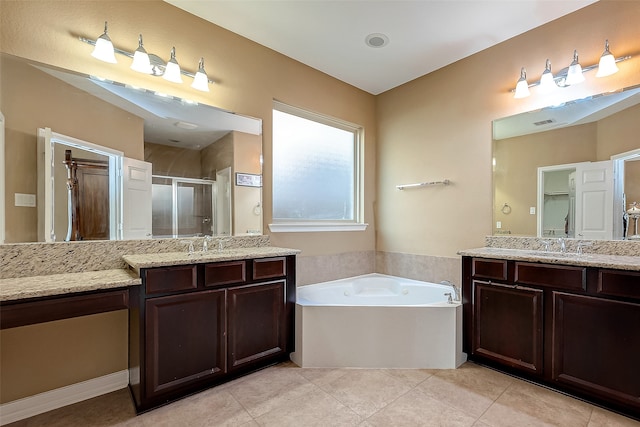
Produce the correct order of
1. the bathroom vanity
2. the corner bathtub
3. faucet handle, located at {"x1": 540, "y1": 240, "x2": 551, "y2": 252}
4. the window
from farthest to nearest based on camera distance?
1. the window
2. faucet handle, located at {"x1": 540, "y1": 240, "x2": 551, "y2": 252}
3. the corner bathtub
4. the bathroom vanity

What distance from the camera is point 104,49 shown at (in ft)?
6.19

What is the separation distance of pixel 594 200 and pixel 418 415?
6.72 feet

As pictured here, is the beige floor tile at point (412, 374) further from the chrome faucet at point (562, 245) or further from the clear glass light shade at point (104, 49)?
the clear glass light shade at point (104, 49)

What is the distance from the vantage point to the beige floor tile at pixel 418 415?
5.37ft

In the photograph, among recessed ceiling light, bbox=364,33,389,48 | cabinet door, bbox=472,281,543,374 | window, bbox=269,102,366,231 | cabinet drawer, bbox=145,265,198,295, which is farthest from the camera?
window, bbox=269,102,366,231

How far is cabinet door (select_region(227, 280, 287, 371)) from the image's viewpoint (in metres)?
2.05

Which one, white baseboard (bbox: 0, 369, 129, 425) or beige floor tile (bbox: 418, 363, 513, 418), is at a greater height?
white baseboard (bbox: 0, 369, 129, 425)

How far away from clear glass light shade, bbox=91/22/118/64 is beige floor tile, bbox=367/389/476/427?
280cm

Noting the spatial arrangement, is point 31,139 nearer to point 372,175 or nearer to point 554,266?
point 372,175

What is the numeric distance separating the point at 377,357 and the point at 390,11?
2.71 m

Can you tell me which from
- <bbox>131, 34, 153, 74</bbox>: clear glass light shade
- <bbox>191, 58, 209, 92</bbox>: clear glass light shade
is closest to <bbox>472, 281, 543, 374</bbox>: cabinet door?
<bbox>191, 58, 209, 92</bbox>: clear glass light shade

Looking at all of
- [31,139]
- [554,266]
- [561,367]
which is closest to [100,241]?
[31,139]

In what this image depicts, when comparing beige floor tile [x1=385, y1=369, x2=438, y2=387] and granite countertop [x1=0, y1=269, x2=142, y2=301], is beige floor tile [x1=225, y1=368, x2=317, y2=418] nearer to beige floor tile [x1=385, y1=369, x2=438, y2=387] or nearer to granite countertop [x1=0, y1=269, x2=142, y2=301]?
beige floor tile [x1=385, y1=369, x2=438, y2=387]

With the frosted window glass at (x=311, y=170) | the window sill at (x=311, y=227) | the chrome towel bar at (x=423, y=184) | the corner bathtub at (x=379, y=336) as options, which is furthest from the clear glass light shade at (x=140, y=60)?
the chrome towel bar at (x=423, y=184)
